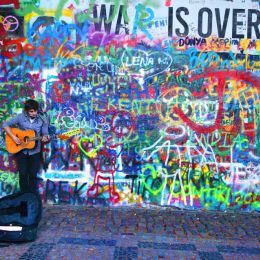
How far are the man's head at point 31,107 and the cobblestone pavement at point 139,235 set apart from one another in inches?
61.2

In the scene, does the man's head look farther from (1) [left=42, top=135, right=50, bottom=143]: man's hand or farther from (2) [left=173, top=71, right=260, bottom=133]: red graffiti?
(2) [left=173, top=71, right=260, bottom=133]: red graffiti

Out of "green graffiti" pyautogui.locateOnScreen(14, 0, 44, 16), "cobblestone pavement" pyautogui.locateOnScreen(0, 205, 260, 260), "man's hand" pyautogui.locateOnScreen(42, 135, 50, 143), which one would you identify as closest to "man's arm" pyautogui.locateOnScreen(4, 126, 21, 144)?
"man's hand" pyautogui.locateOnScreen(42, 135, 50, 143)

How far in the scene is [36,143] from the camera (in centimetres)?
708

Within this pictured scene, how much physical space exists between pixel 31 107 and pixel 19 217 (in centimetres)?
190

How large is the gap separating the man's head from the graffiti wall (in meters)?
0.49

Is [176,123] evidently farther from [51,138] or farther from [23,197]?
[23,197]

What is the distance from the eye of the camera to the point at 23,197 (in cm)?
588

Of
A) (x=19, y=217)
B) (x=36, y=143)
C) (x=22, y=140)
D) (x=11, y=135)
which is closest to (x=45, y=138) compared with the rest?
(x=36, y=143)

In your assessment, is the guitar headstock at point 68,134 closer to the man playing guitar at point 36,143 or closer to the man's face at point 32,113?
the man playing guitar at point 36,143

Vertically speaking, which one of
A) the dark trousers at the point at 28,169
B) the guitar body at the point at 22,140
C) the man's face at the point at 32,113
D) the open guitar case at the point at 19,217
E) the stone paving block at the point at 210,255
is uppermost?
the man's face at the point at 32,113

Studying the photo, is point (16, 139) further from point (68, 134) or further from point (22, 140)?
point (68, 134)

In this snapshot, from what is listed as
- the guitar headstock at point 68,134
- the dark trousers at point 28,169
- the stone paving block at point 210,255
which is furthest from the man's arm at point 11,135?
the stone paving block at point 210,255

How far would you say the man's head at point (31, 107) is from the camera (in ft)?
22.6

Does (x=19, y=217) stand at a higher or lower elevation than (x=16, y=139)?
lower
